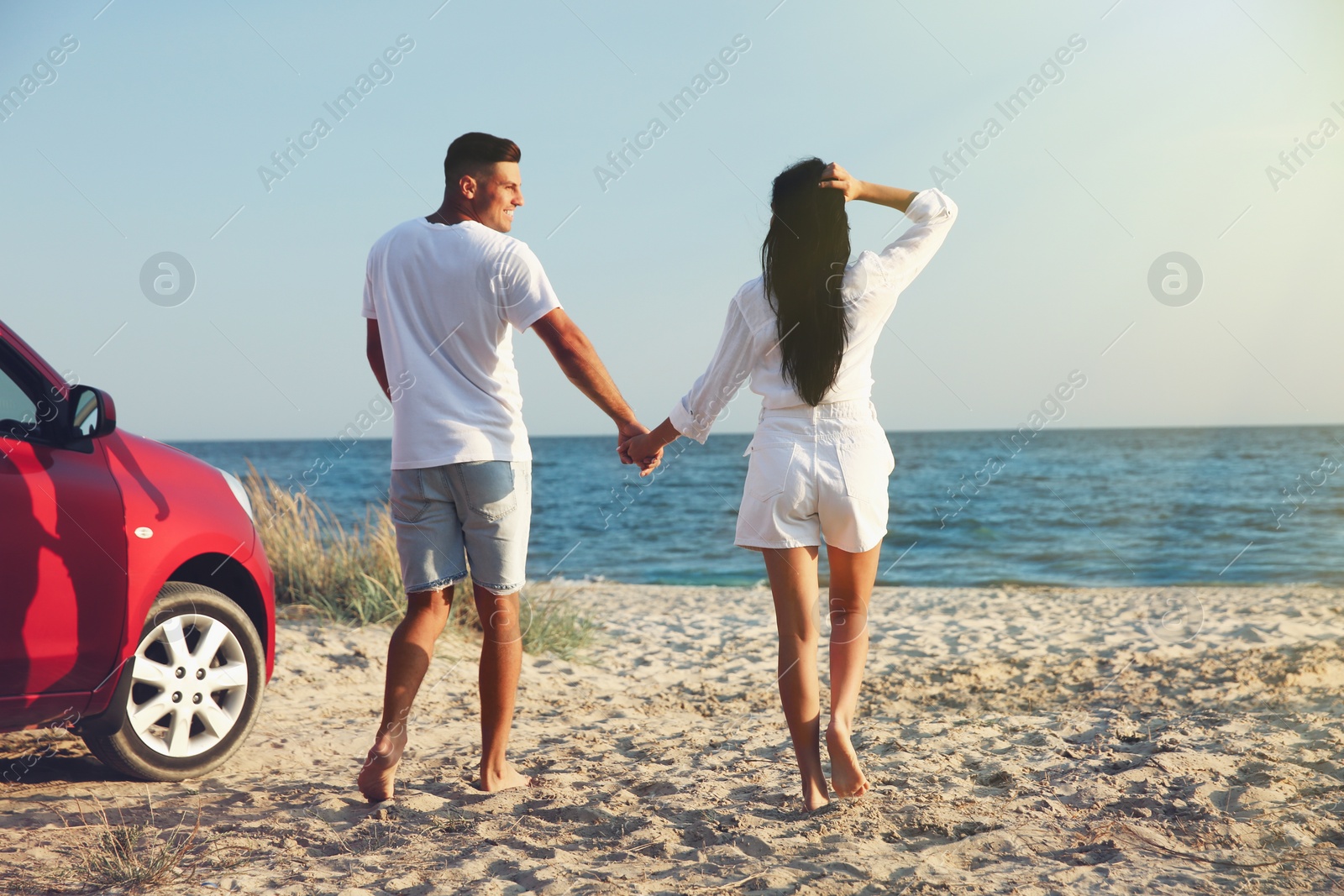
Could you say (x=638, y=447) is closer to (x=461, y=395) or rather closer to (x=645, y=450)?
(x=645, y=450)

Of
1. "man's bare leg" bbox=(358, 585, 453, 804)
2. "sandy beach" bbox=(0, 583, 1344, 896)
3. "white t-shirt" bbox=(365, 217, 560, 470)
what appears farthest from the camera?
"man's bare leg" bbox=(358, 585, 453, 804)

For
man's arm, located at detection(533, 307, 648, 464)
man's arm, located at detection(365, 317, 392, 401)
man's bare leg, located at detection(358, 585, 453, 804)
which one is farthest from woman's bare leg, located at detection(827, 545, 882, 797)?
man's arm, located at detection(365, 317, 392, 401)

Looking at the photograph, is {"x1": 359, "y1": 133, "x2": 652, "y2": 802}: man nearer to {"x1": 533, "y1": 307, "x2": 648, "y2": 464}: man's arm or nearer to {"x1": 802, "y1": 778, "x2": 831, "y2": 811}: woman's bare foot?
{"x1": 533, "y1": 307, "x2": 648, "y2": 464}: man's arm

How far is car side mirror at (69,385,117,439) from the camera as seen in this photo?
3180 millimetres

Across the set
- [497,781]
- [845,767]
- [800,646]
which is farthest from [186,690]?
[845,767]

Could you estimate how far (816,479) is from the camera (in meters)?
2.89

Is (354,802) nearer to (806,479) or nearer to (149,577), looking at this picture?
(149,577)

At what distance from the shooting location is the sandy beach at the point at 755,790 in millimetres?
2549

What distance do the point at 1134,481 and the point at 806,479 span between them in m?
33.6

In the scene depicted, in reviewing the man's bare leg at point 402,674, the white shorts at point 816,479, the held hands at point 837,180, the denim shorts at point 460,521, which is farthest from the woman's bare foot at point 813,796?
the held hands at point 837,180

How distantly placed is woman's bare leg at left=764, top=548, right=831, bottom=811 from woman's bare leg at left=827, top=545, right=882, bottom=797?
0.06 m

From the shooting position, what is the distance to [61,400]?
3219mm

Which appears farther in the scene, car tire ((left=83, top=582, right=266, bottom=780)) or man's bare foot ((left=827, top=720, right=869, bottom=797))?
car tire ((left=83, top=582, right=266, bottom=780))

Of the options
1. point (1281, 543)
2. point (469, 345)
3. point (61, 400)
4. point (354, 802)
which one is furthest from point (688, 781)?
point (1281, 543)
